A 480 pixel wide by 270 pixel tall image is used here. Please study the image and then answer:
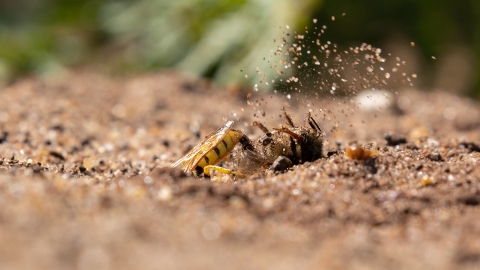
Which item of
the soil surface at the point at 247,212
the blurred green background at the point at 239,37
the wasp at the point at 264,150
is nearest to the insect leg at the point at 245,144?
the wasp at the point at 264,150

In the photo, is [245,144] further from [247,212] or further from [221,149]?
[247,212]

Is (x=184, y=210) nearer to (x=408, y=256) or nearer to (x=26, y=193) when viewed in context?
(x=26, y=193)

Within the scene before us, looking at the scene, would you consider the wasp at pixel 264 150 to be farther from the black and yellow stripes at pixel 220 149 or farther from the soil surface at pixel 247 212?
the soil surface at pixel 247 212

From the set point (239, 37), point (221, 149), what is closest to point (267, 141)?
point (221, 149)

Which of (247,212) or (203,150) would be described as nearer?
(247,212)

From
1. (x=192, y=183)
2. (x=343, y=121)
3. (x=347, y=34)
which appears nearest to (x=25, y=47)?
(x=347, y=34)

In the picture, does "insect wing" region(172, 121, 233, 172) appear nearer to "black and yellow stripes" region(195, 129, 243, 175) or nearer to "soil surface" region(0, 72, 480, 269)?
"black and yellow stripes" region(195, 129, 243, 175)

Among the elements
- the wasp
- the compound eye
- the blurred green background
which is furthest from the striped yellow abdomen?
the blurred green background

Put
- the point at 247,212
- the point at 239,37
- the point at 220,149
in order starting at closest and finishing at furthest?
the point at 247,212 < the point at 220,149 < the point at 239,37

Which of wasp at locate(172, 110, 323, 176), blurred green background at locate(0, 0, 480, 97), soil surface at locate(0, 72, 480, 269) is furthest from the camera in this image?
blurred green background at locate(0, 0, 480, 97)
